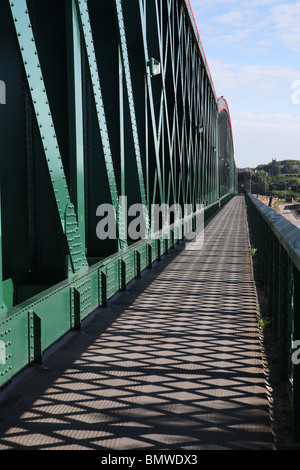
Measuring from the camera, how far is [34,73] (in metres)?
5.42

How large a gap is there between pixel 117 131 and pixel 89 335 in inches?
152

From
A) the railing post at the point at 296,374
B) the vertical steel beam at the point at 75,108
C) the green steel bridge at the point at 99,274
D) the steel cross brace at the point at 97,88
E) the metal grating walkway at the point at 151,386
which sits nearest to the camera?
the railing post at the point at 296,374

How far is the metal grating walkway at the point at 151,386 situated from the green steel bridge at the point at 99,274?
0.02 m

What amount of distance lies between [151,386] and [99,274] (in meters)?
2.86

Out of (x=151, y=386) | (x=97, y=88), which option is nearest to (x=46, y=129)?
(x=97, y=88)

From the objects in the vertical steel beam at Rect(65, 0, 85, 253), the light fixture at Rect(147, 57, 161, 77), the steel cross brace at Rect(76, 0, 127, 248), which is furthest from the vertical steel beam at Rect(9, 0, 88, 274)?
the light fixture at Rect(147, 57, 161, 77)

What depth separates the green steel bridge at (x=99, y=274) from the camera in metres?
4.30

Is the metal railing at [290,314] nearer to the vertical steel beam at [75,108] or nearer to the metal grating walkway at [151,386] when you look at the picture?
the metal grating walkway at [151,386]

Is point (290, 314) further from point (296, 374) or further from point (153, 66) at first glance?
point (153, 66)

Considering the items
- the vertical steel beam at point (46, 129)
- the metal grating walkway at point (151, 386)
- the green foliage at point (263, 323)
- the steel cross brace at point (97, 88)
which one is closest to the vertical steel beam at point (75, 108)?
the steel cross brace at point (97, 88)

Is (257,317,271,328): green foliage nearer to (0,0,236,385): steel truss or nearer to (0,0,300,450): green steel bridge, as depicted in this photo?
(0,0,300,450): green steel bridge

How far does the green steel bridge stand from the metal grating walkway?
2 cm

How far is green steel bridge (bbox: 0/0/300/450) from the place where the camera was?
4.30m

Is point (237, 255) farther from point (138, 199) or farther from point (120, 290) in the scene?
point (120, 290)
